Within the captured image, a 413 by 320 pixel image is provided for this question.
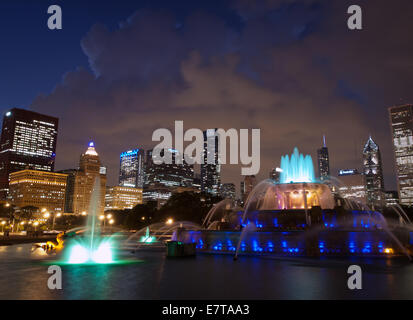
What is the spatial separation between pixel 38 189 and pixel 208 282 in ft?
649

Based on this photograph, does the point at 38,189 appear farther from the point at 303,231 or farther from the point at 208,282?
the point at 208,282

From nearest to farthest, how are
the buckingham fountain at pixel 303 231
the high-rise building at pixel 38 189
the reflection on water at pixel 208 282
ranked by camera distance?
1. the reflection on water at pixel 208 282
2. the buckingham fountain at pixel 303 231
3. the high-rise building at pixel 38 189

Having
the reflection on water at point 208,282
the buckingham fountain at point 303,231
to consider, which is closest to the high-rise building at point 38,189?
the buckingham fountain at point 303,231

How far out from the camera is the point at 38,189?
607ft

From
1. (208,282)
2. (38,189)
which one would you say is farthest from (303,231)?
(38,189)

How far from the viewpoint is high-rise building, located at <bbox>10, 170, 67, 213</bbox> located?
18125 cm

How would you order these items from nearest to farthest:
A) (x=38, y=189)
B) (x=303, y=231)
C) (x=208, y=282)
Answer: (x=208, y=282) < (x=303, y=231) < (x=38, y=189)

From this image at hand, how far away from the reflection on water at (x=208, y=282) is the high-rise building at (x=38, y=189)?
609 feet

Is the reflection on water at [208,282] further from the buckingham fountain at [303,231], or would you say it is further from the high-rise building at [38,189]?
the high-rise building at [38,189]

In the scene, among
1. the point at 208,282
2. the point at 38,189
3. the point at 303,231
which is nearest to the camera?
the point at 208,282

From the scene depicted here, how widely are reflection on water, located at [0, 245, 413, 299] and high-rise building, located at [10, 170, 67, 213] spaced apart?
609ft

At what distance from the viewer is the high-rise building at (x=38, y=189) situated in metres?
181

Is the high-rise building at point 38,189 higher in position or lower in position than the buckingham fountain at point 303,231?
higher
